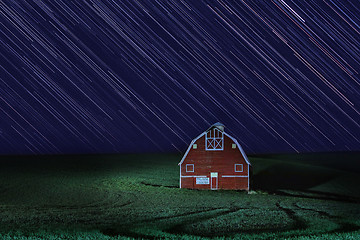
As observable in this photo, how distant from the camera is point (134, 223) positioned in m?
24.5

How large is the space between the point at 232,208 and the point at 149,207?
5526mm

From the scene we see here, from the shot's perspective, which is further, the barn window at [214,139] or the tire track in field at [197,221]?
the barn window at [214,139]

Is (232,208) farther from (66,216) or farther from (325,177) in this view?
(325,177)

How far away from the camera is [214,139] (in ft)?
145

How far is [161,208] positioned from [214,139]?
14694 mm

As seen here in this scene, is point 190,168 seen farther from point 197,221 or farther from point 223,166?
point 197,221

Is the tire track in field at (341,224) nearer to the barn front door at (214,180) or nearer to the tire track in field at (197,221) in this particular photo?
the tire track in field at (197,221)

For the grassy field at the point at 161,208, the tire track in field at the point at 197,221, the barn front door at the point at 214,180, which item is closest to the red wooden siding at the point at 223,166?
the barn front door at the point at 214,180

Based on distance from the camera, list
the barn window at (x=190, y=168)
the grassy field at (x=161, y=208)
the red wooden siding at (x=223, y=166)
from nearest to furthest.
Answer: the grassy field at (x=161, y=208)
the red wooden siding at (x=223, y=166)
the barn window at (x=190, y=168)

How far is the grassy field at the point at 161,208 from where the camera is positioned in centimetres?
2194

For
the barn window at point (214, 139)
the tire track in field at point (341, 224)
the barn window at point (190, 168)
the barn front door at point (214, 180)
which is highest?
the barn window at point (214, 139)

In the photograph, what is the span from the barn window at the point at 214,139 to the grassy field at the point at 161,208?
15.8 ft

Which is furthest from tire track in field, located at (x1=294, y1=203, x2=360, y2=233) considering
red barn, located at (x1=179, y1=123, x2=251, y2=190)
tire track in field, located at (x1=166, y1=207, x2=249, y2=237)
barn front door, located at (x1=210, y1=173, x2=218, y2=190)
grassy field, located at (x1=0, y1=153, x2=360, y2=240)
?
barn front door, located at (x1=210, y1=173, x2=218, y2=190)

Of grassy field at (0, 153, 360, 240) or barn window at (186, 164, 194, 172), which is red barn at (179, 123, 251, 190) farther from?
grassy field at (0, 153, 360, 240)
